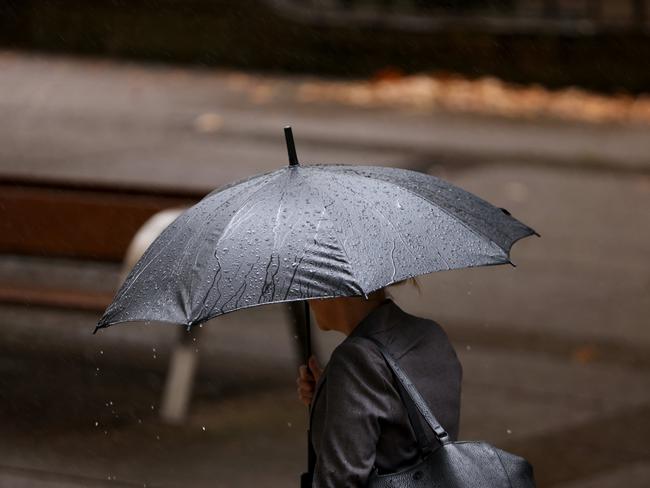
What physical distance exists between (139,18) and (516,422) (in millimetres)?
12221

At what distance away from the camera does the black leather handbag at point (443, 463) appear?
8.40 feet

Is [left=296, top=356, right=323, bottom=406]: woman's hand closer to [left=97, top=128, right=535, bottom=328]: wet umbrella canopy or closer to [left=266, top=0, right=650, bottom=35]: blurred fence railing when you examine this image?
[left=97, top=128, right=535, bottom=328]: wet umbrella canopy

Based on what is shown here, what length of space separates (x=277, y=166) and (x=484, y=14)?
6.75 m

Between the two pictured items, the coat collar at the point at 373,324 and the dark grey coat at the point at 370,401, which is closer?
the dark grey coat at the point at 370,401

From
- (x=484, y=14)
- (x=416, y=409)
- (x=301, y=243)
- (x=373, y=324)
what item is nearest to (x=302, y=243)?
(x=301, y=243)

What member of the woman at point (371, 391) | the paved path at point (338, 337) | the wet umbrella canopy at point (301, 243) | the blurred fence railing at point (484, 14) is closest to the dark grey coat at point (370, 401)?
the woman at point (371, 391)

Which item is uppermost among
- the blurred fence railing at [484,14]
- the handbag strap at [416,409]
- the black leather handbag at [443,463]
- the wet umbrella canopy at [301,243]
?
the wet umbrella canopy at [301,243]

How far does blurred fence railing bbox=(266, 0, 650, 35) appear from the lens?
1559 centimetres

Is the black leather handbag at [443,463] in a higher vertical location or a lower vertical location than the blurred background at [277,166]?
higher

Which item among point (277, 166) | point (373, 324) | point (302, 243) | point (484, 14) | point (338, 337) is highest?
point (302, 243)

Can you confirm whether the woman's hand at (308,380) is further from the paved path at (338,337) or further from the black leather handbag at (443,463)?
the paved path at (338,337)

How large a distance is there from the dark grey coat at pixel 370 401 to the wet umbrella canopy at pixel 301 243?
0.17 meters

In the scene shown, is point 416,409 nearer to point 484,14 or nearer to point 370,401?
point 370,401

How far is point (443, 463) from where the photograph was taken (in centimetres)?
256
